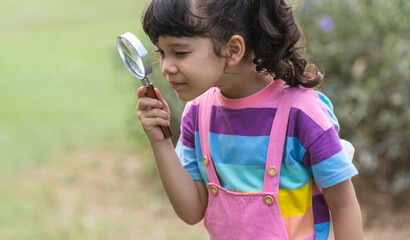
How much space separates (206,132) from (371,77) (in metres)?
2.26

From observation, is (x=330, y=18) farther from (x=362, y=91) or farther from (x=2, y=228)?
(x=2, y=228)

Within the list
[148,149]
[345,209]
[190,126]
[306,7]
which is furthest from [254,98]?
[148,149]

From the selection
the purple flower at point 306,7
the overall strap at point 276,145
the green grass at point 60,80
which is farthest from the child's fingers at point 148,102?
the purple flower at point 306,7

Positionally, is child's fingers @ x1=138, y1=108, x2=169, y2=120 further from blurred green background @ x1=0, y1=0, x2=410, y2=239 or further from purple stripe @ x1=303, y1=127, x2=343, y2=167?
blurred green background @ x1=0, y1=0, x2=410, y2=239

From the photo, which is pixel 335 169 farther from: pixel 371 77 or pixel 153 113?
pixel 371 77

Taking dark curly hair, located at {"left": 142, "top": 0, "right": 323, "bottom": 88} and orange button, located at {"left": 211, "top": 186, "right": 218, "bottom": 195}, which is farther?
orange button, located at {"left": 211, "top": 186, "right": 218, "bottom": 195}

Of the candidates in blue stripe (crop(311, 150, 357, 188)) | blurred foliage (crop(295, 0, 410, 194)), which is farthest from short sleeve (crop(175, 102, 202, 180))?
blurred foliage (crop(295, 0, 410, 194))

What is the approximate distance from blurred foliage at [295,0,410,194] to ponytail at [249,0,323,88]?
177 centimetres

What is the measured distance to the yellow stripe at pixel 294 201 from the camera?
168 centimetres

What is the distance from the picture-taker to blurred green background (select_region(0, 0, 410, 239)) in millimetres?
3691

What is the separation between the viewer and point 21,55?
855 centimetres

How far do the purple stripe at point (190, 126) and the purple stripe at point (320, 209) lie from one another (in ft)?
1.37

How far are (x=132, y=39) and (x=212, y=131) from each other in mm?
374

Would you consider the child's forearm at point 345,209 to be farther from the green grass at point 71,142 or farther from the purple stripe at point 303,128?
the green grass at point 71,142
